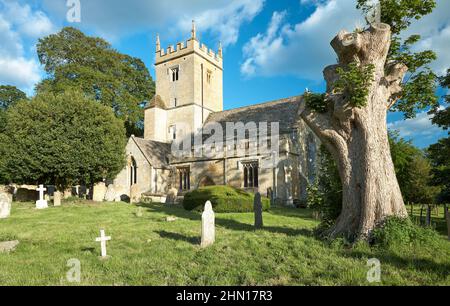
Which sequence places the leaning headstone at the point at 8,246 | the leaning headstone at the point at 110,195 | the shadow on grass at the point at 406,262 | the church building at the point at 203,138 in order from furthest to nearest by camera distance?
the church building at the point at 203,138 < the leaning headstone at the point at 110,195 < the leaning headstone at the point at 8,246 < the shadow on grass at the point at 406,262

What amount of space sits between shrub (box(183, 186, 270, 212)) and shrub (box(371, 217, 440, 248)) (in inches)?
418

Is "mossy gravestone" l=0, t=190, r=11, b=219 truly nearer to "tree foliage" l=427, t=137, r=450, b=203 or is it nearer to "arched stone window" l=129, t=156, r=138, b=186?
"arched stone window" l=129, t=156, r=138, b=186

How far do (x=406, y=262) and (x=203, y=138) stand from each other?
981 inches

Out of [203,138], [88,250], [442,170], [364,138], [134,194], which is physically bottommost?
[88,250]

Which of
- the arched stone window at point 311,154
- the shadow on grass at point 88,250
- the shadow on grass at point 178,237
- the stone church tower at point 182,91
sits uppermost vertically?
the stone church tower at point 182,91

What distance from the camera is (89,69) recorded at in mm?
32031

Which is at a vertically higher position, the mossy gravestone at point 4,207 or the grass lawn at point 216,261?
the mossy gravestone at point 4,207

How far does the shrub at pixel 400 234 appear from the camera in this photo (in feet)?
22.8

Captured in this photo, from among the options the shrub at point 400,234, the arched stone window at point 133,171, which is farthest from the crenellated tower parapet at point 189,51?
the shrub at point 400,234

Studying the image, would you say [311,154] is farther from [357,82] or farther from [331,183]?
[357,82]

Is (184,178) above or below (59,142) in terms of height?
below

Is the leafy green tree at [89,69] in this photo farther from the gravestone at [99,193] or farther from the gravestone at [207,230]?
the gravestone at [207,230]

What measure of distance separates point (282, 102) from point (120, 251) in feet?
78.0

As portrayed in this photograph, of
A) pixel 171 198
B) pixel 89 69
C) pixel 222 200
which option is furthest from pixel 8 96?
pixel 222 200
